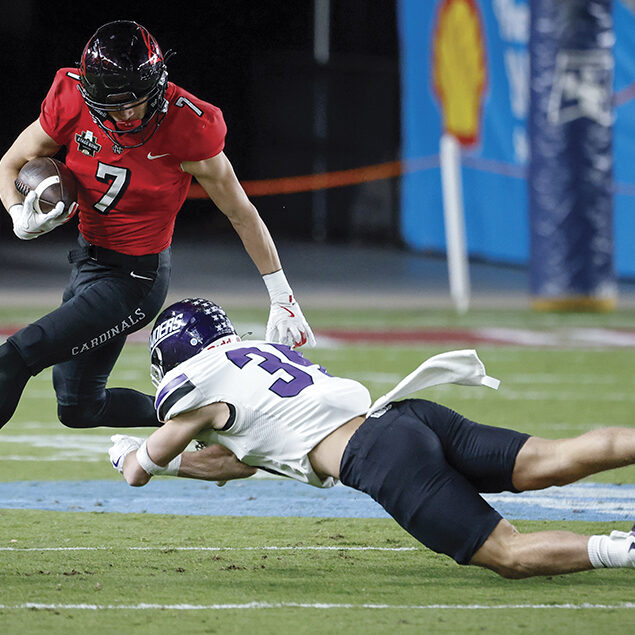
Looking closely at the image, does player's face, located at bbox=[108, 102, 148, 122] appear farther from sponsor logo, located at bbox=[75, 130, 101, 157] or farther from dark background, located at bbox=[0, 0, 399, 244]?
dark background, located at bbox=[0, 0, 399, 244]

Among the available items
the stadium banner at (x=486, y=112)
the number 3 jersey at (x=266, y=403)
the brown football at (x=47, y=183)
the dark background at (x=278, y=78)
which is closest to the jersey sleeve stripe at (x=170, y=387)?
the number 3 jersey at (x=266, y=403)

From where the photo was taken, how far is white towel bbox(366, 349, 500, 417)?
11.3 feet

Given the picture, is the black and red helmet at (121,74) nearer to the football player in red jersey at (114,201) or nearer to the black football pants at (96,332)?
the football player in red jersey at (114,201)

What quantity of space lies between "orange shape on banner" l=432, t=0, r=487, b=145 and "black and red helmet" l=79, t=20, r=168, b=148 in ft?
36.1

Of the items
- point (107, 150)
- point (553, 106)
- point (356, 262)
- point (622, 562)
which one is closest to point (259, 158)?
point (356, 262)

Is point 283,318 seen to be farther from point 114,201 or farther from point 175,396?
point 175,396

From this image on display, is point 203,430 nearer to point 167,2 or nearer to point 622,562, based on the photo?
point 622,562

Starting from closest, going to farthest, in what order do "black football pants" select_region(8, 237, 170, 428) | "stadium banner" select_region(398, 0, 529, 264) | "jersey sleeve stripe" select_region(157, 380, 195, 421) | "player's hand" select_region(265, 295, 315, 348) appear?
"jersey sleeve stripe" select_region(157, 380, 195, 421) → "black football pants" select_region(8, 237, 170, 428) → "player's hand" select_region(265, 295, 315, 348) → "stadium banner" select_region(398, 0, 529, 264)

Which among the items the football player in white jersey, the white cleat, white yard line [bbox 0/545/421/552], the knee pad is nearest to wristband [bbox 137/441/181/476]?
the football player in white jersey

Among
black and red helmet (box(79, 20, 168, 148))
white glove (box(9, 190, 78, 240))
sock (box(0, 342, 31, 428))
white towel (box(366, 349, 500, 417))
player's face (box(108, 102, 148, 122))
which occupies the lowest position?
sock (box(0, 342, 31, 428))

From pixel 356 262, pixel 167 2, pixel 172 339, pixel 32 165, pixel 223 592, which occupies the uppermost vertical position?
pixel 167 2

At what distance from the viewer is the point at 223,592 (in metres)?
3.31

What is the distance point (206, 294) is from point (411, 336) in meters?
3.65

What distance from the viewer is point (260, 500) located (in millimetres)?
4730
